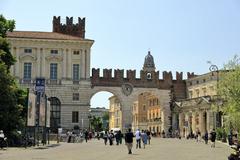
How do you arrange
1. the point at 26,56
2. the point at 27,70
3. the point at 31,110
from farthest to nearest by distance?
the point at 26,56
the point at 27,70
the point at 31,110

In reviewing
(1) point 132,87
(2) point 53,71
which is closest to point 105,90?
(1) point 132,87

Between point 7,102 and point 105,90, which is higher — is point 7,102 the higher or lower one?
the lower one

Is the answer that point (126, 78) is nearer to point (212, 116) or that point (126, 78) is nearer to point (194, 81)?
point (194, 81)

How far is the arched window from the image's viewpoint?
250 feet

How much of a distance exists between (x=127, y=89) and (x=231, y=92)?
37199 mm

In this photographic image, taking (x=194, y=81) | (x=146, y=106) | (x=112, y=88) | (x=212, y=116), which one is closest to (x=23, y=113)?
(x=212, y=116)

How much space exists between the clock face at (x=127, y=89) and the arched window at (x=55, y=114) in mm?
11330

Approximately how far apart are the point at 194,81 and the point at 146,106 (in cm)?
2748

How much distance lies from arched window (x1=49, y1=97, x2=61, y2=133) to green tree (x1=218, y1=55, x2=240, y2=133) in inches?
1325

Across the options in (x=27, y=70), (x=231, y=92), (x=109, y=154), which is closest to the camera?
(x=109, y=154)

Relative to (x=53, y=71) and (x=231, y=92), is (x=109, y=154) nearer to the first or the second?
(x=231, y=92)

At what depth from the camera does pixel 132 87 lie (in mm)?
82188

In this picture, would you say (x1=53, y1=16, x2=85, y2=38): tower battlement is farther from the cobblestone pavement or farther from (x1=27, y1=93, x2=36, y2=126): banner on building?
the cobblestone pavement

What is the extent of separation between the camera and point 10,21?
133 ft
